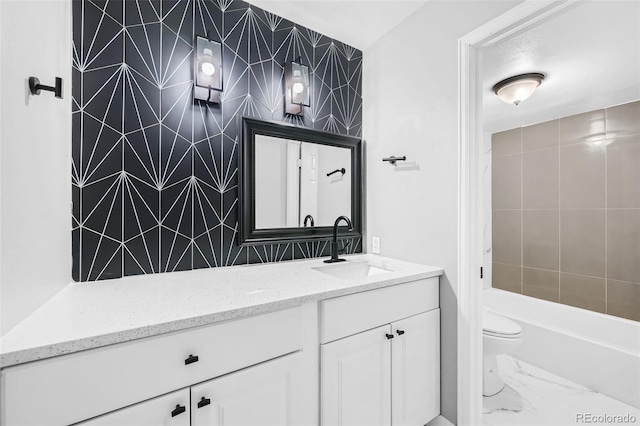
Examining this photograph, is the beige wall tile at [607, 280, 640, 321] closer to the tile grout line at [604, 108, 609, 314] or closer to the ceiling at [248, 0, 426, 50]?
the tile grout line at [604, 108, 609, 314]

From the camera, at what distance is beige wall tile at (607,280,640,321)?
2.46m

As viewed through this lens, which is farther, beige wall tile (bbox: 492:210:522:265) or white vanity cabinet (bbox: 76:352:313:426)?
beige wall tile (bbox: 492:210:522:265)

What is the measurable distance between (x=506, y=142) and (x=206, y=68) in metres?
3.35

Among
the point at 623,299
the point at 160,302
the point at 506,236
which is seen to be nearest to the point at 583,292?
the point at 623,299

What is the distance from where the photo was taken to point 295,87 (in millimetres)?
1828

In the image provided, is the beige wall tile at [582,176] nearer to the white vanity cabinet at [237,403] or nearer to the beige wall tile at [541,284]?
the beige wall tile at [541,284]

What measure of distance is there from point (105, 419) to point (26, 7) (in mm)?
1242

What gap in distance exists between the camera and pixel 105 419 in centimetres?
77

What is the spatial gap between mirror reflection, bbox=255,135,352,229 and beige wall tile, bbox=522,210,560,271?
2.34 metres

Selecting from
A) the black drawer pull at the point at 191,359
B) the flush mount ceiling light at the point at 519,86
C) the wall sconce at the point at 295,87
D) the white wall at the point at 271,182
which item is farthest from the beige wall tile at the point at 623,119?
the black drawer pull at the point at 191,359

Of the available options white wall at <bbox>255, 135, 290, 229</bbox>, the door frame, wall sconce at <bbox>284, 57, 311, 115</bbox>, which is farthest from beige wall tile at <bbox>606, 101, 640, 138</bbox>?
white wall at <bbox>255, 135, 290, 229</bbox>

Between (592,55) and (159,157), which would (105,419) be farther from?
(592,55)

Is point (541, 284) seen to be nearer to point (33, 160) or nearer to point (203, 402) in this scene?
point (203, 402)

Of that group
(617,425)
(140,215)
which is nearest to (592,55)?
(617,425)
